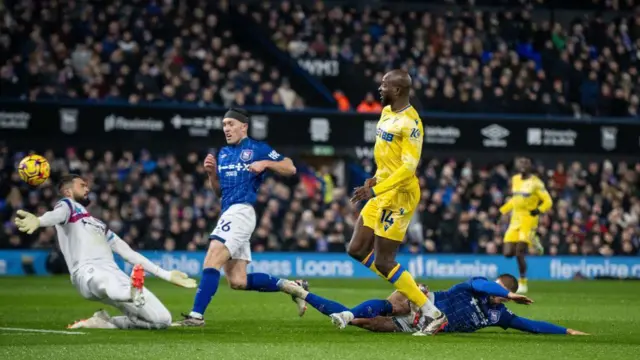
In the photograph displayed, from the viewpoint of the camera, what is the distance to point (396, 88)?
11.6 metres

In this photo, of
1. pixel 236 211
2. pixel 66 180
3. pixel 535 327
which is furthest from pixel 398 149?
pixel 66 180

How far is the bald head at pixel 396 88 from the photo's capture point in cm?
1162

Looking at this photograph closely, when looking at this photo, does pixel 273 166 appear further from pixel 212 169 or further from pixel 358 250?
pixel 358 250

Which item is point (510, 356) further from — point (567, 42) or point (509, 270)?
point (567, 42)

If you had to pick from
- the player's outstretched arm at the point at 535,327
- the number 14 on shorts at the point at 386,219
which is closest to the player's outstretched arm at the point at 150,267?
the number 14 on shorts at the point at 386,219

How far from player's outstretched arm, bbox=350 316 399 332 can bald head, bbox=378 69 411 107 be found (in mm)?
2248

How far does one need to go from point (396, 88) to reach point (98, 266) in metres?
A: 3.62

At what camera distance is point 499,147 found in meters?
31.6

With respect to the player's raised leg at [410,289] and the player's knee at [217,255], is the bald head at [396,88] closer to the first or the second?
the player's raised leg at [410,289]

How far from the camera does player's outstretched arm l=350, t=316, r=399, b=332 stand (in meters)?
11.6

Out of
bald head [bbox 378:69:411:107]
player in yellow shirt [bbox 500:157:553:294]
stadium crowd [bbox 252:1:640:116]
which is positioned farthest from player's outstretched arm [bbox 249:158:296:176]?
stadium crowd [bbox 252:1:640:116]

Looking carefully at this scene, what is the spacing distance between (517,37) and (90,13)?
12.8 m

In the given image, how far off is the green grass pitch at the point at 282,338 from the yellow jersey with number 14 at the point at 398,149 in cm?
157

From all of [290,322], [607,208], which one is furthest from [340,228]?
[290,322]
